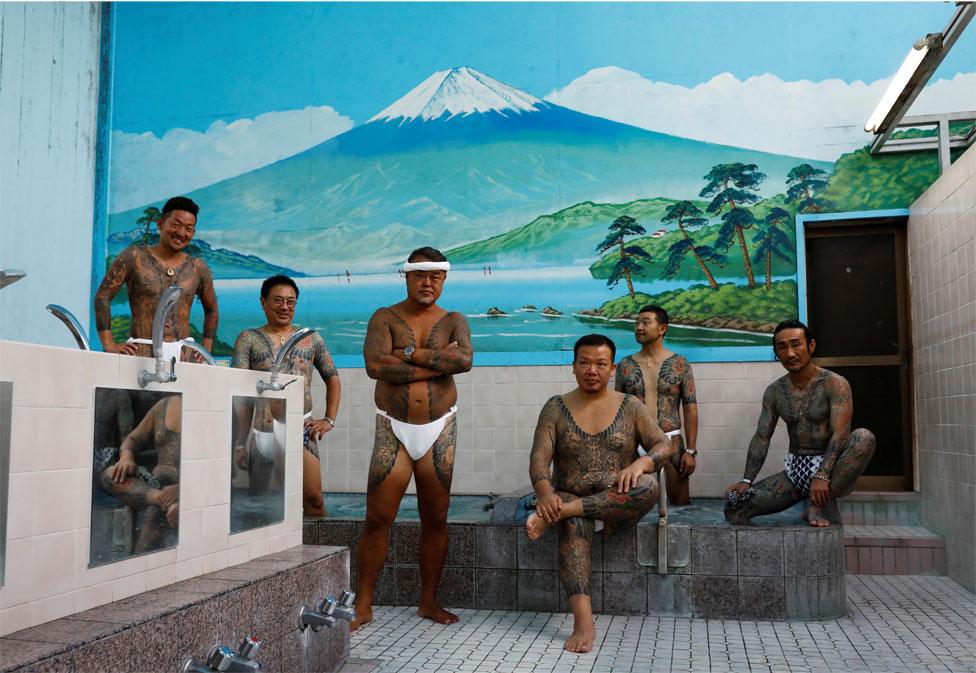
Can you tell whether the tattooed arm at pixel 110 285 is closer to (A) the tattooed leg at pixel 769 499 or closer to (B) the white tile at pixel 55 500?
(B) the white tile at pixel 55 500

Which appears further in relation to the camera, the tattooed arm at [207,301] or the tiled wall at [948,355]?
the tiled wall at [948,355]

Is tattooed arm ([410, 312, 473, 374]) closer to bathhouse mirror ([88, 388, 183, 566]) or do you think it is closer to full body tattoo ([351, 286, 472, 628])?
full body tattoo ([351, 286, 472, 628])

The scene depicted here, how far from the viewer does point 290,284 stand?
5434 millimetres

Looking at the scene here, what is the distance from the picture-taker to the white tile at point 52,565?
224 cm

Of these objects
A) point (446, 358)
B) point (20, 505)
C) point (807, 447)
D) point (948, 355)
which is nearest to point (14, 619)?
point (20, 505)

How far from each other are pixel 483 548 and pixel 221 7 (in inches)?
262

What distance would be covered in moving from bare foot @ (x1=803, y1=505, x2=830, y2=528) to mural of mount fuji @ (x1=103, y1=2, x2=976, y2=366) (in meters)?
2.52

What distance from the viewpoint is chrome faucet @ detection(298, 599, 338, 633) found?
3258 mm

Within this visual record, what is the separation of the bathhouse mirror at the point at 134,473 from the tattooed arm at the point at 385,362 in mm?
1901

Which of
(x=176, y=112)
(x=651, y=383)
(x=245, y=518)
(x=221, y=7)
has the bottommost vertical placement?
(x=245, y=518)

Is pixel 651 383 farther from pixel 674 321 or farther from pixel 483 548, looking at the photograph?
pixel 483 548

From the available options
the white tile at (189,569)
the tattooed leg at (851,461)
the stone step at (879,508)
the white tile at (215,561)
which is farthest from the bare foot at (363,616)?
the stone step at (879,508)

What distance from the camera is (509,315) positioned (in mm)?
7863

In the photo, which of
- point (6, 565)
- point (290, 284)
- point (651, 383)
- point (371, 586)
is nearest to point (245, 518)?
point (6, 565)
